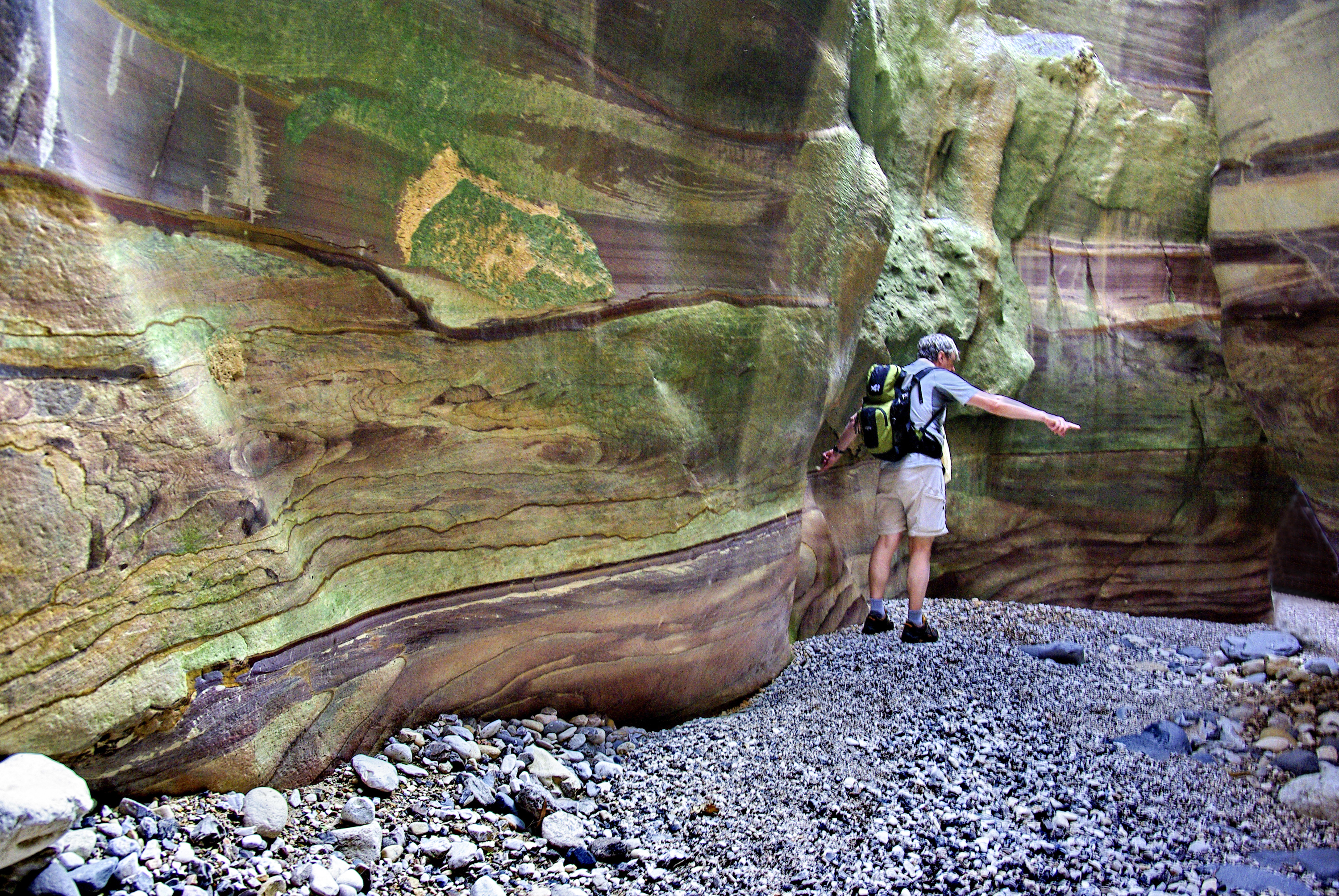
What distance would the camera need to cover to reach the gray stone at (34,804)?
1.47m

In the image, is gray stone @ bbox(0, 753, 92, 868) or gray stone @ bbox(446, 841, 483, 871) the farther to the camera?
gray stone @ bbox(446, 841, 483, 871)

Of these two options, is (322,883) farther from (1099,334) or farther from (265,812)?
(1099,334)

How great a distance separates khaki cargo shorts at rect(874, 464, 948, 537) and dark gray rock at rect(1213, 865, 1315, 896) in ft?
6.73

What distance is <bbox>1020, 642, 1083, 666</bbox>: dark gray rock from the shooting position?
4316 millimetres

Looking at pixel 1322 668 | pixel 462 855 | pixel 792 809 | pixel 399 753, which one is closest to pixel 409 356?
pixel 399 753

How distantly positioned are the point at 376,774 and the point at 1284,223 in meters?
3.80

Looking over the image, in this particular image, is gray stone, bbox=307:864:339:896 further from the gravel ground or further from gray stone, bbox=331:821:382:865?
gray stone, bbox=331:821:382:865

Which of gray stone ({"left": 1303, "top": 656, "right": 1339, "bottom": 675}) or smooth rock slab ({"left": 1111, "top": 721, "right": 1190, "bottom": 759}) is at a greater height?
smooth rock slab ({"left": 1111, "top": 721, "right": 1190, "bottom": 759})

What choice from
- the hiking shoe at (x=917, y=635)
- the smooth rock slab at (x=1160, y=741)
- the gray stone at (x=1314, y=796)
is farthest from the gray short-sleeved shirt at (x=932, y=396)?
the gray stone at (x=1314, y=796)

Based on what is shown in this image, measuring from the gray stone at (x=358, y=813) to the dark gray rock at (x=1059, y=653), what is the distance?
3.25m

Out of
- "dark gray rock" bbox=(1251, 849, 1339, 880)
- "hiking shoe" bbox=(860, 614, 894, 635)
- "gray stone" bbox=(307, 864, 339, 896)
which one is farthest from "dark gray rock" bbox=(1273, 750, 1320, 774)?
"gray stone" bbox=(307, 864, 339, 896)

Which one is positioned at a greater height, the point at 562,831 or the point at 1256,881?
the point at 562,831

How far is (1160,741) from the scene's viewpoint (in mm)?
3316

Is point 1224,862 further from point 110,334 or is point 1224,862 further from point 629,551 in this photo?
point 110,334
